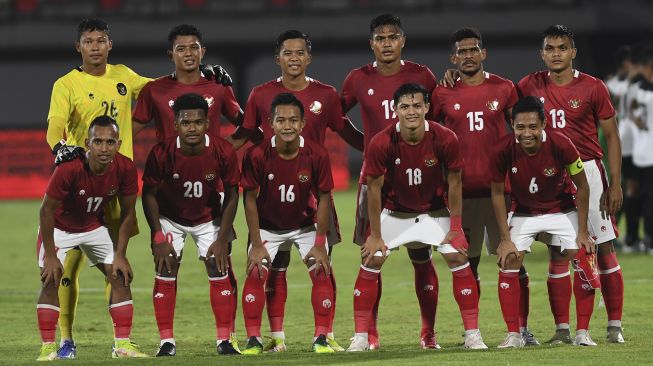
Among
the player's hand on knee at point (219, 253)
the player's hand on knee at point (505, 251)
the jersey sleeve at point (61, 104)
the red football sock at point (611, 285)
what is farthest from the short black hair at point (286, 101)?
the red football sock at point (611, 285)

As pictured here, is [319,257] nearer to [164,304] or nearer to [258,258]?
[258,258]

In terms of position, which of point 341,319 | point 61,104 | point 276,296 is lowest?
point 341,319

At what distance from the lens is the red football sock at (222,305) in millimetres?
7992

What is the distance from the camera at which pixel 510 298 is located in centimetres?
782

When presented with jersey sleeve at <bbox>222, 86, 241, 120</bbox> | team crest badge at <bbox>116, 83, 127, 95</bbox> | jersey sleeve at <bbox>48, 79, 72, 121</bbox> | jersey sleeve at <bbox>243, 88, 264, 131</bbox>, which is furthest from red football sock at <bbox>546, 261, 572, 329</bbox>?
jersey sleeve at <bbox>48, 79, 72, 121</bbox>

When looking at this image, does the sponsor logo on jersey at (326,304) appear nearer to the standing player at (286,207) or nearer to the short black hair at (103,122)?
the standing player at (286,207)

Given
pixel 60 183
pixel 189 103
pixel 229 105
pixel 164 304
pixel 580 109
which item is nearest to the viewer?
pixel 60 183

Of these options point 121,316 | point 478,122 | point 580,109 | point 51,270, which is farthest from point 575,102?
point 51,270

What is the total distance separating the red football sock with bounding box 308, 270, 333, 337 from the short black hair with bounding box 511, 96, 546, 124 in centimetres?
152

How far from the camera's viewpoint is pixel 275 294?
8.27m

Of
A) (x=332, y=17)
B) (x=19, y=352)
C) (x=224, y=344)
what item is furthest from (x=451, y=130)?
(x=332, y=17)

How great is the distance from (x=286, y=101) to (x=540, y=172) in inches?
62.5

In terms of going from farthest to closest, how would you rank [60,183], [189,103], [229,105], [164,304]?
[229,105]
[164,304]
[189,103]
[60,183]

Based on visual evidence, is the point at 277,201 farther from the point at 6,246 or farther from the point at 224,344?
the point at 6,246
